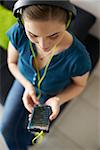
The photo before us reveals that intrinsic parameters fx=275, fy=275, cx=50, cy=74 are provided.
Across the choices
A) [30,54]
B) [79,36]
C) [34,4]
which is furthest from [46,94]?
[34,4]

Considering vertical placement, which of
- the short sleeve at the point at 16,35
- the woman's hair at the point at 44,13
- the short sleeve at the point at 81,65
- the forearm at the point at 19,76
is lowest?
the forearm at the point at 19,76

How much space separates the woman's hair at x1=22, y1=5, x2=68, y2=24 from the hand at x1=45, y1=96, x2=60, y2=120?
346 mm

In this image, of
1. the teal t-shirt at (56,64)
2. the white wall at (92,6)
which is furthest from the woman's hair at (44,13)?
the white wall at (92,6)

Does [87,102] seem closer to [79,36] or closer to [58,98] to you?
[79,36]

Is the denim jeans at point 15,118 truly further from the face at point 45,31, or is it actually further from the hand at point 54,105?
the face at point 45,31

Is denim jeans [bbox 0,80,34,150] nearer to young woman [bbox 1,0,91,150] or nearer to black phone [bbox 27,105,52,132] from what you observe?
young woman [bbox 1,0,91,150]

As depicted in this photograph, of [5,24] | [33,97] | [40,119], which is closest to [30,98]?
[33,97]

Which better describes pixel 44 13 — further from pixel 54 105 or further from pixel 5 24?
pixel 5 24

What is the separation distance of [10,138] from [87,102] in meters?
0.50

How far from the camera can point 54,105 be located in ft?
3.06

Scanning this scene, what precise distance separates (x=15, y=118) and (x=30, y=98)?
137 mm

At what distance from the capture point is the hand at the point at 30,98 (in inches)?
37.7

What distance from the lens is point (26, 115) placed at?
3.58 ft

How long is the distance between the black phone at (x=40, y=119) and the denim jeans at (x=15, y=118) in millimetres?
216
